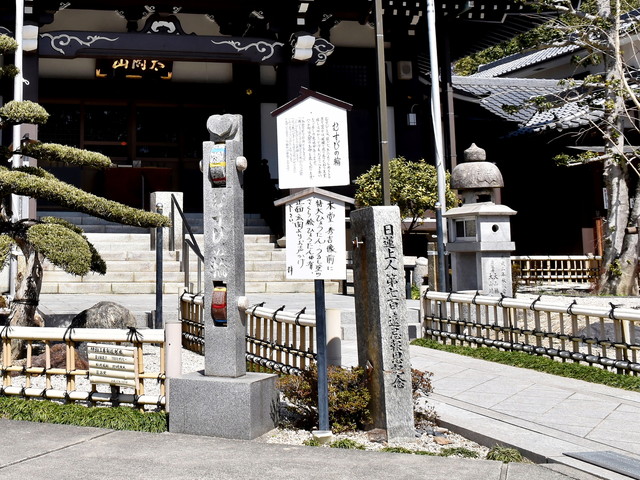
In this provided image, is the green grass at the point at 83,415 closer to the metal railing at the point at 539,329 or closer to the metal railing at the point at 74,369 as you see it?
the metal railing at the point at 74,369

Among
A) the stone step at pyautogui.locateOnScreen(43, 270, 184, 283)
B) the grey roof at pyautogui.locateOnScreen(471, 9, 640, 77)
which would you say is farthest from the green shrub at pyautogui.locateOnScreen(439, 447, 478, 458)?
the grey roof at pyautogui.locateOnScreen(471, 9, 640, 77)

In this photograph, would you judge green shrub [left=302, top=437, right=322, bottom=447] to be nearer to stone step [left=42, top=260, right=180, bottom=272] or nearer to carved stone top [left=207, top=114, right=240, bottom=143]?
carved stone top [left=207, top=114, right=240, bottom=143]

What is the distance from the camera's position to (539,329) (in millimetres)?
8172

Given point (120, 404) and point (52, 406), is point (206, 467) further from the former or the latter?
point (52, 406)

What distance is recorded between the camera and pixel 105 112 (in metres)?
19.4

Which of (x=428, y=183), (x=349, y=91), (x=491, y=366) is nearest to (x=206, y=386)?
(x=491, y=366)

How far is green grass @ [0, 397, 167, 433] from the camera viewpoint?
5.50 metres

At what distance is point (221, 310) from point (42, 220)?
11.7ft

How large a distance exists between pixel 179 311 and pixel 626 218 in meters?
10.5

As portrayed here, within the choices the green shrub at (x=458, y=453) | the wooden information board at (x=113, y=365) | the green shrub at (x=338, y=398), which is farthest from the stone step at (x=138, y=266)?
the green shrub at (x=458, y=453)

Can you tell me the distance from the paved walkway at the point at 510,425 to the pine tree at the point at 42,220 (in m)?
2.27

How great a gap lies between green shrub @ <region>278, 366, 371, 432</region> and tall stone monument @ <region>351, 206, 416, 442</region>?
0.10 metres

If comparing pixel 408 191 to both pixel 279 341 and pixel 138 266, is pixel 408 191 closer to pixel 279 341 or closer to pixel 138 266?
pixel 138 266

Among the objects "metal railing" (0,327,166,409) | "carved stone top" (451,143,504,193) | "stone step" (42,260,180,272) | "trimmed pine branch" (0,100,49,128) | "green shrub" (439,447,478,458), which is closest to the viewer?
"green shrub" (439,447,478,458)
